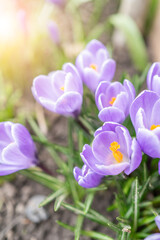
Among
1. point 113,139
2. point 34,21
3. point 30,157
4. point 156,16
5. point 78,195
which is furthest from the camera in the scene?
point 156,16

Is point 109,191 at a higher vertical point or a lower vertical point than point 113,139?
lower

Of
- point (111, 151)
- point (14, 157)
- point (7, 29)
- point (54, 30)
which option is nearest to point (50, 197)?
point (14, 157)

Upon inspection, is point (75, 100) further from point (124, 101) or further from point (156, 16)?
point (156, 16)

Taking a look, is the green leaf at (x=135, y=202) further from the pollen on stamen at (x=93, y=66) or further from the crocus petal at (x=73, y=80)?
the pollen on stamen at (x=93, y=66)

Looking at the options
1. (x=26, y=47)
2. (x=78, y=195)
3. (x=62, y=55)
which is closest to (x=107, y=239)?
(x=78, y=195)

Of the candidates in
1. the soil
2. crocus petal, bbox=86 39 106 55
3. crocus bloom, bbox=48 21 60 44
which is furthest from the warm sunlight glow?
crocus petal, bbox=86 39 106 55

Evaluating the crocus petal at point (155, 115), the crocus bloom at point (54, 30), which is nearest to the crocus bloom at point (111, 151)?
the crocus petal at point (155, 115)

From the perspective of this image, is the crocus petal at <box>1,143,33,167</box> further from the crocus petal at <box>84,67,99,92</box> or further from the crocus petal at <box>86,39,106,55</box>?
the crocus petal at <box>86,39,106,55</box>

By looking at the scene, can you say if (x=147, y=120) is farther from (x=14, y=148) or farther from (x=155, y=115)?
(x=14, y=148)
